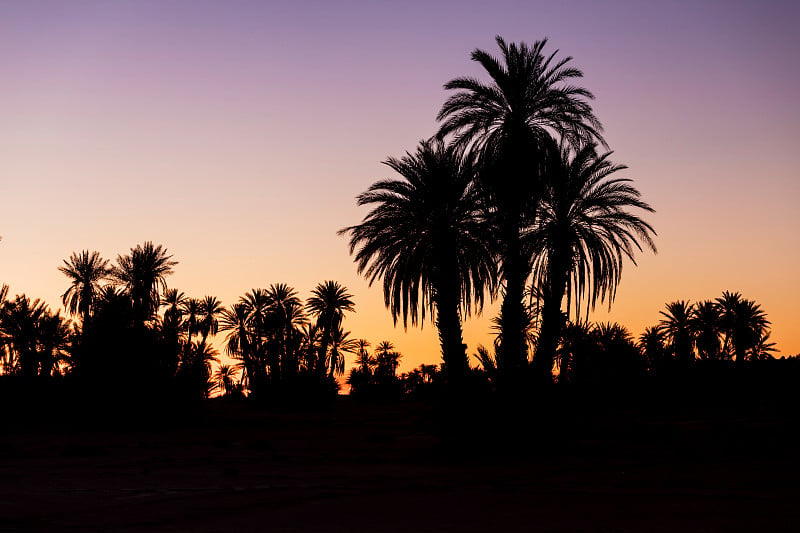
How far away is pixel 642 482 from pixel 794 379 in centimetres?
2321

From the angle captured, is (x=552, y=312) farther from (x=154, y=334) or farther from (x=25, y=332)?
(x=25, y=332)

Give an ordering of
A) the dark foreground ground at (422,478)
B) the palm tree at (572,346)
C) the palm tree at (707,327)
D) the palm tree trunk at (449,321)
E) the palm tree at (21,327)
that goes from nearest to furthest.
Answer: the dark foreground ground at (422,478), the palm tree trunk at (449,321), the palm tree at (572,346), the palm tree at (21,327), the palm tree at (707,327)

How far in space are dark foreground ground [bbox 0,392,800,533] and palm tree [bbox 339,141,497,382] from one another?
503cm

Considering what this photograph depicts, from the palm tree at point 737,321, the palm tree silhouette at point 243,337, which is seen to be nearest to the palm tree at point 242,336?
Result: the palm tree silhouette at point 243,337

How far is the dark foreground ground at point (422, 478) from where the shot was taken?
8.25m

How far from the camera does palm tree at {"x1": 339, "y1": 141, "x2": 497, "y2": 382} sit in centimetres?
2958

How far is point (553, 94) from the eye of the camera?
28156 millimetres

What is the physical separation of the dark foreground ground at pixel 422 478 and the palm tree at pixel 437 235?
5.03m

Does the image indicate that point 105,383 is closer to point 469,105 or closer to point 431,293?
point 431,293

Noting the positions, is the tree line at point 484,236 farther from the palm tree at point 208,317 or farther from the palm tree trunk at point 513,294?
the palm tree at point 208,317

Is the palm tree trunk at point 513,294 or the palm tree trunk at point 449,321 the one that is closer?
the palm tree trunk at point 513,294

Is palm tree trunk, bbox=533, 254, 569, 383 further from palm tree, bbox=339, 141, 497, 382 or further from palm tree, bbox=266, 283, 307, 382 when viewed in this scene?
palm tree, bbox=266, 283, 307, 382

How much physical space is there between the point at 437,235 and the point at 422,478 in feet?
54.6

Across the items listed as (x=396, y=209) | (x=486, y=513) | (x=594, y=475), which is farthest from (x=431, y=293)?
(x=486, y=513)
